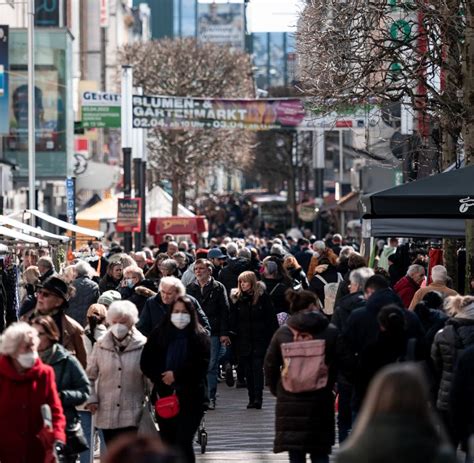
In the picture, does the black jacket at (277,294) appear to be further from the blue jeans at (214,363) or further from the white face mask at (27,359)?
the white face mask at (27,359)

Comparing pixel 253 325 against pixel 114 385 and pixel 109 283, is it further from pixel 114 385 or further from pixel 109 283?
pixel 114 385

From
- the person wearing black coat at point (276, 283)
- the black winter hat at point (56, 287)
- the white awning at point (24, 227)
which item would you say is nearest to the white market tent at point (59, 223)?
the white awning at point (24, 227)

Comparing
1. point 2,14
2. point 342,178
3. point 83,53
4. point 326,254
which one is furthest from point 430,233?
point 83,53

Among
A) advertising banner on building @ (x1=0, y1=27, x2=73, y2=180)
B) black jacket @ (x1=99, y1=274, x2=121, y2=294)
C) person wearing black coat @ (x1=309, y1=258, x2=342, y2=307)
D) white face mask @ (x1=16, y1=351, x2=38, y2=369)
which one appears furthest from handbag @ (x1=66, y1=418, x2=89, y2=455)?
advertising banner on building @ (x1=0, y1=27, x2=73, y2=180)

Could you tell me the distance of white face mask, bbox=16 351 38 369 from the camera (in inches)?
368

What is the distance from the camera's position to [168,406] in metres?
11.5

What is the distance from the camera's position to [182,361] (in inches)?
455

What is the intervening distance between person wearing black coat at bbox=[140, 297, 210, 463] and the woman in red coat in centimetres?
185

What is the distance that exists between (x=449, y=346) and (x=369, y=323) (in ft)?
2.40

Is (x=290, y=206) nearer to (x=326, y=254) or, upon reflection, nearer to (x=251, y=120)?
(x=251, y=120)

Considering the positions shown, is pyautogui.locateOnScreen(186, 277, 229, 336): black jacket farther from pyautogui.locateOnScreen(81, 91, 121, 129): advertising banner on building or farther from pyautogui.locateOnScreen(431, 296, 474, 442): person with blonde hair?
pyautogui.locateOnScreen(81, 91, 121, 129): advertising banner on building

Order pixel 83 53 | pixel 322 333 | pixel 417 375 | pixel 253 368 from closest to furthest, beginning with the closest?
pixel 417 375 < pixel 322 333 < pixel 253 368 < pixel 83 53

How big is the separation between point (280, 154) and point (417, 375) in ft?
290

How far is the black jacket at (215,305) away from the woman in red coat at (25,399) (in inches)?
311
